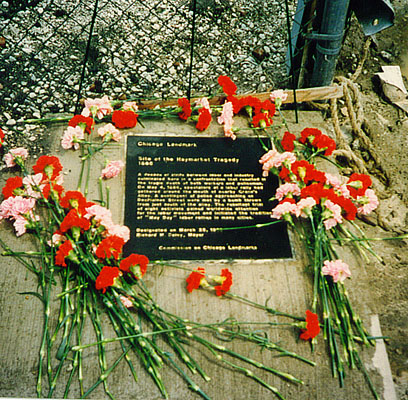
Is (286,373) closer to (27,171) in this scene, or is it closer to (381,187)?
(381,187)

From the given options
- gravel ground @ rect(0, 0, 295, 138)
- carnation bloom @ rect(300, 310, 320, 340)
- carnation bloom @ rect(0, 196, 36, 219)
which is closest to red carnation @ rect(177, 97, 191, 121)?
gravel ground @ rect(0, 0, 295, 138)

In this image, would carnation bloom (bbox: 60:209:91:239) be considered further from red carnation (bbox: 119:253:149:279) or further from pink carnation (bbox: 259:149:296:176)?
pink carnation (bbox: 259:149:296:176)

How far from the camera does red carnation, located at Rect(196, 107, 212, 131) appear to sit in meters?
2.90

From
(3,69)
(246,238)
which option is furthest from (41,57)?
(246,238)

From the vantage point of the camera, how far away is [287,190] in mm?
2564

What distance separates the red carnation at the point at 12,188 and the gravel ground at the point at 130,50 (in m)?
0.96

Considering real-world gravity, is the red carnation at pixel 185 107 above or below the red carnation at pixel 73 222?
above

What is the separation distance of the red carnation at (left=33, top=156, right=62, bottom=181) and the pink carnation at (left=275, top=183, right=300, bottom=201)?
4.46 feet

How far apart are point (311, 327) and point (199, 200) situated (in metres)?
0.98

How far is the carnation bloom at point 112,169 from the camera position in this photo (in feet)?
8.73

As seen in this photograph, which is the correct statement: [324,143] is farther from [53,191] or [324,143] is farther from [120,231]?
[53,191]

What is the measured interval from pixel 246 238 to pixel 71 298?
1.03 m

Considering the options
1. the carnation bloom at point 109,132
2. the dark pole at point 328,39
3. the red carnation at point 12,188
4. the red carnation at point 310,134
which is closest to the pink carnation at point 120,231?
the red carnation at point 12,188

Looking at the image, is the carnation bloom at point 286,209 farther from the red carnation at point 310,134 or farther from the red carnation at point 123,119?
the red carnation at point 123,119
